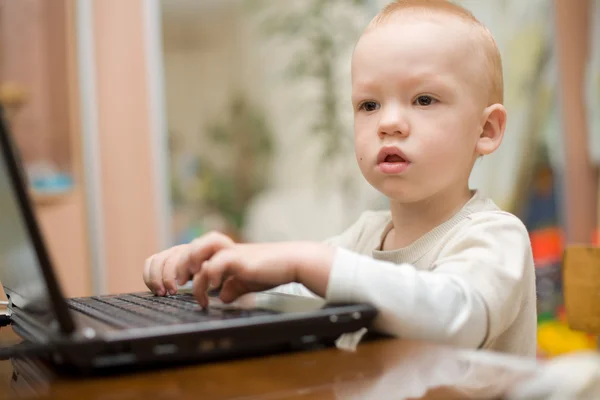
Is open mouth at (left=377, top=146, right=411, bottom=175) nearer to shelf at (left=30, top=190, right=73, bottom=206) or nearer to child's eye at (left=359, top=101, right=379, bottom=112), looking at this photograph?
child's eye at (left=359, top=101, right=379, bottom=112)

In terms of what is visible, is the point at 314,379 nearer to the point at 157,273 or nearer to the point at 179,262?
the point at 179,262

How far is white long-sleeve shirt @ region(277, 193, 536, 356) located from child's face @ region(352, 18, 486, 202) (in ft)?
0.27

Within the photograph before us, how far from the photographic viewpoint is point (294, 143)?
12.6 ft

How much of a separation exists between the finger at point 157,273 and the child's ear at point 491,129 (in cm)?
44

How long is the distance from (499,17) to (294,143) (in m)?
1.23

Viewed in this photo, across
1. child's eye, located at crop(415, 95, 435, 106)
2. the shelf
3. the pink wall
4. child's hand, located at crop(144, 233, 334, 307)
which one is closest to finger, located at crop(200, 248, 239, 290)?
child's hand, located at crop(144, 233, 334, 307)

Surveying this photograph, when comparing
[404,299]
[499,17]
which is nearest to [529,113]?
[499,17]

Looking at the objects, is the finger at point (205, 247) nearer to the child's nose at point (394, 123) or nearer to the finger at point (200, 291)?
the finger at point (200, 291)

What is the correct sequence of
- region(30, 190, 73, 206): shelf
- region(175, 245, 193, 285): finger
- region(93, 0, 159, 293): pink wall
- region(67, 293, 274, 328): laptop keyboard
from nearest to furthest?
region(67, 293, 274, 328): laptop keyboard, region(175, 245, 193, 285): finger, region(30, 190, 73, 206): shelf, region(93, 0, 159, 293): pink wall

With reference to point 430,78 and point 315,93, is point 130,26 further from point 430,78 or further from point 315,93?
point 430,78

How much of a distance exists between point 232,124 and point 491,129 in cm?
281

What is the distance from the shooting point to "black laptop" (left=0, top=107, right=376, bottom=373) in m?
0.54

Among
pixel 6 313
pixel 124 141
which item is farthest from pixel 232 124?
pixel 6 313

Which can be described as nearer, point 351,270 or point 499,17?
point 351,270
